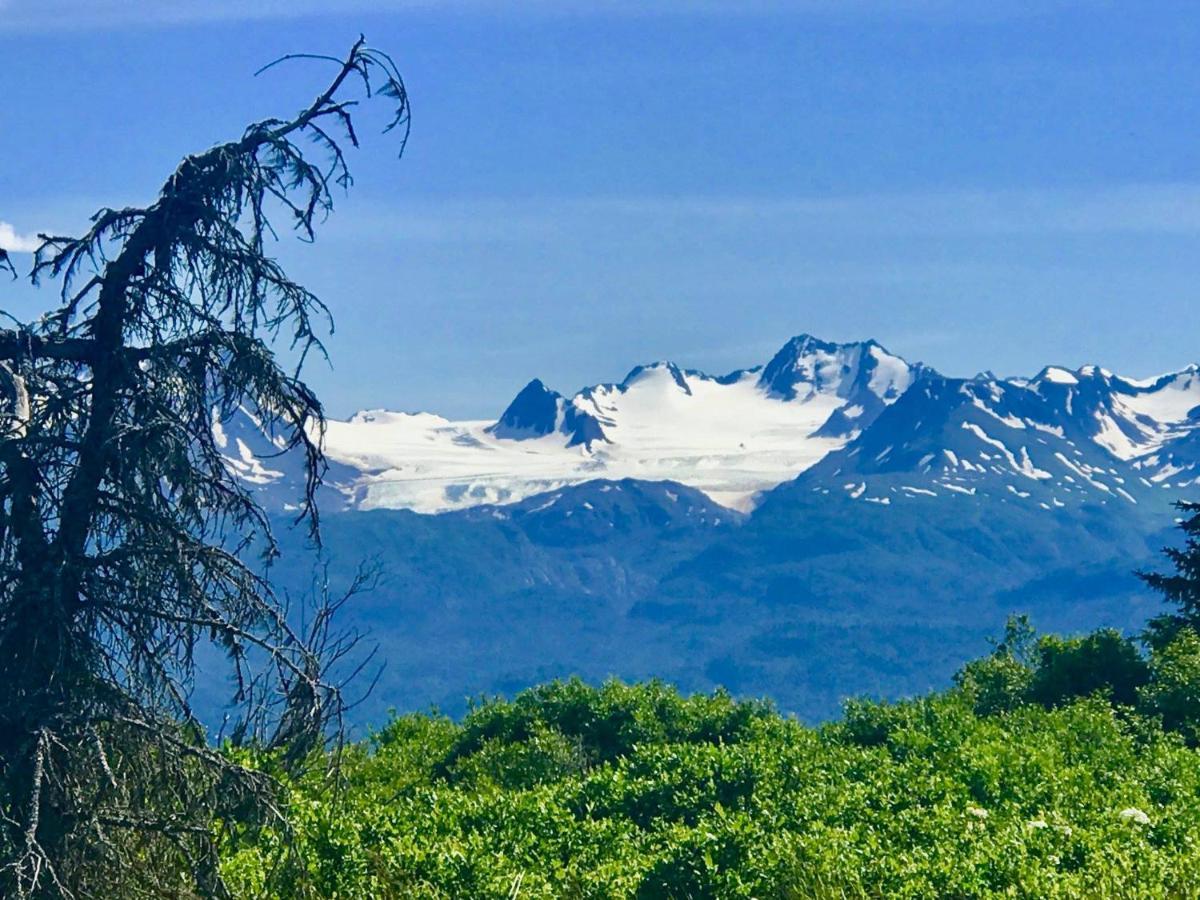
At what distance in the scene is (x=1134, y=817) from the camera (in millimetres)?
17141

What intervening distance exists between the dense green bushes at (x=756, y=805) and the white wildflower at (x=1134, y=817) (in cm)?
2

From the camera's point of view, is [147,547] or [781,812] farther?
[781,812]

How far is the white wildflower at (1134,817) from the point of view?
666 inches

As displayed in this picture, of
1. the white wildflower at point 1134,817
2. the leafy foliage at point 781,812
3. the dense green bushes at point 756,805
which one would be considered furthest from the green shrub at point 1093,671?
the white wildflower at point 1134,817

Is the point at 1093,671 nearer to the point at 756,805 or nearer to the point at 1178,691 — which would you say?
the point at 1178,691

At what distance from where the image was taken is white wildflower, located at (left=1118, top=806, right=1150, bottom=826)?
16.9m

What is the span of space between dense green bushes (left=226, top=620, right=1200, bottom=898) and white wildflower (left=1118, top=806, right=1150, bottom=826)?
0.02m

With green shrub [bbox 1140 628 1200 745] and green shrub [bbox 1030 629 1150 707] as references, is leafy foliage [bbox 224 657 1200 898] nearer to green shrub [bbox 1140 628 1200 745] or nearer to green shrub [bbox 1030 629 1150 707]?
green shrub [bbox 1140 628 1200 745]

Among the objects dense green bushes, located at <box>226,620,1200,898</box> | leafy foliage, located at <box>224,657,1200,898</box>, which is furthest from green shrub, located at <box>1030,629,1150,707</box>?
leafy foliage, located at <box>224,657,1200,898</box>

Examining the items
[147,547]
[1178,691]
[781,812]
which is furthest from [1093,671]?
[147,547]

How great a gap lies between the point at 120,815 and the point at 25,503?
2.29 meters

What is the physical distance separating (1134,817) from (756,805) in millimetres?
5093

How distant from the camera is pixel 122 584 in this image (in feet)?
34.0

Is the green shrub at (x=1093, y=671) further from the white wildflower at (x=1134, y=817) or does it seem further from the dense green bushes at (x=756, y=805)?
the white wildflower at (x=1134, y=817)
